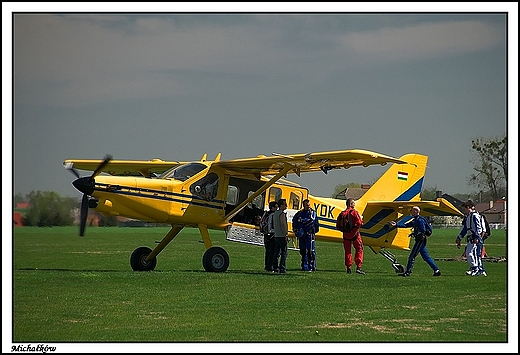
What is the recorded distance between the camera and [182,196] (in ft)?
71.1

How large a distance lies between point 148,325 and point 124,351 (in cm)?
172

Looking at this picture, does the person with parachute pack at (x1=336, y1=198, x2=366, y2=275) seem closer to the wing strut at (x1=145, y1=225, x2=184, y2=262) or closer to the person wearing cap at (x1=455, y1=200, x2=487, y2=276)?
the person wearing cap at (x1=455, y1=200, x2=487, y2=276)

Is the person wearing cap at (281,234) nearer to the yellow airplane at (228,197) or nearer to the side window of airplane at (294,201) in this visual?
the yellow airplane at (228,197)

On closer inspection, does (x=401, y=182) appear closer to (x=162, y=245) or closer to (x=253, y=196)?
(x=253, y=196)

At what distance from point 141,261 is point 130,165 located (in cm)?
425

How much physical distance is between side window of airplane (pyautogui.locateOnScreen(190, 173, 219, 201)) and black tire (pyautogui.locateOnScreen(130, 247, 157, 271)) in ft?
6.84

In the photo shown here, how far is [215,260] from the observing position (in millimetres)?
21484

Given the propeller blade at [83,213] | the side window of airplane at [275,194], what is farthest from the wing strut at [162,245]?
the side window of airplane at [275,194]

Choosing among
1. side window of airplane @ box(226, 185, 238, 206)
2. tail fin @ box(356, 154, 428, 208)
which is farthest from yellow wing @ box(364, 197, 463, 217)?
side window of airplane @ box(226, 185, 238, 206)

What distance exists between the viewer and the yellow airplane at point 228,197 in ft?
67.2

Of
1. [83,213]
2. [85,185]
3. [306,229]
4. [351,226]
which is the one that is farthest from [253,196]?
[85,185]

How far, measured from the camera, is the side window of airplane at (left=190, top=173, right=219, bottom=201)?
21969 mm

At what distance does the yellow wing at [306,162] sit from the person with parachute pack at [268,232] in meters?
1.11

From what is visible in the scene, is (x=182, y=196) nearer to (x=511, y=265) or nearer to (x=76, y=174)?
(x=76, y=174)
